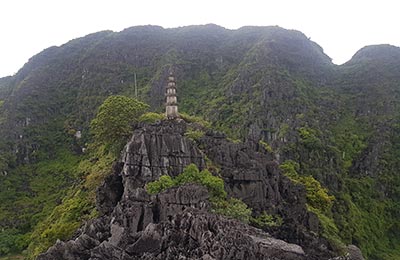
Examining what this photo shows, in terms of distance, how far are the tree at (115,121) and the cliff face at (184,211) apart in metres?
6.91

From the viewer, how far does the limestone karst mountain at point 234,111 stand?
6288 centimetres

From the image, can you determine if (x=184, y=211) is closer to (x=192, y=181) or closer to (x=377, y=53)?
(x=192, y=181)

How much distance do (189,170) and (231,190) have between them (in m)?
3.45

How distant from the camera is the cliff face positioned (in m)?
19.5

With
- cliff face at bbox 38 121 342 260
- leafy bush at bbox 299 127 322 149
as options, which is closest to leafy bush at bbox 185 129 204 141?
cliff face at bbox 38 121 342 260

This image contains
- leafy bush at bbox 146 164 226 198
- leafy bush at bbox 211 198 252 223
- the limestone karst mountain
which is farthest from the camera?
the limestone karst mountain

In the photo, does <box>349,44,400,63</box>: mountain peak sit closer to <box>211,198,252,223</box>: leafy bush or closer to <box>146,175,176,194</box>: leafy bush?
<box>211,198,252,223</box>: leafy bush

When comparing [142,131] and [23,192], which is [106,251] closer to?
[142,131]

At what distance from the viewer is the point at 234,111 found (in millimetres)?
85812

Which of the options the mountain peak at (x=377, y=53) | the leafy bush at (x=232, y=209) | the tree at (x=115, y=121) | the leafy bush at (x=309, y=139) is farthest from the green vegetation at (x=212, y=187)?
the mountain peak at (x=377, y=53)

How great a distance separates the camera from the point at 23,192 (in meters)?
71.0

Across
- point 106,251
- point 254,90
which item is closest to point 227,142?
point 106,251

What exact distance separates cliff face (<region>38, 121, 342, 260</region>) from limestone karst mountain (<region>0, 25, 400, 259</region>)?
3.74 feet

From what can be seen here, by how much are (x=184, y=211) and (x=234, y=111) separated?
211 ft
